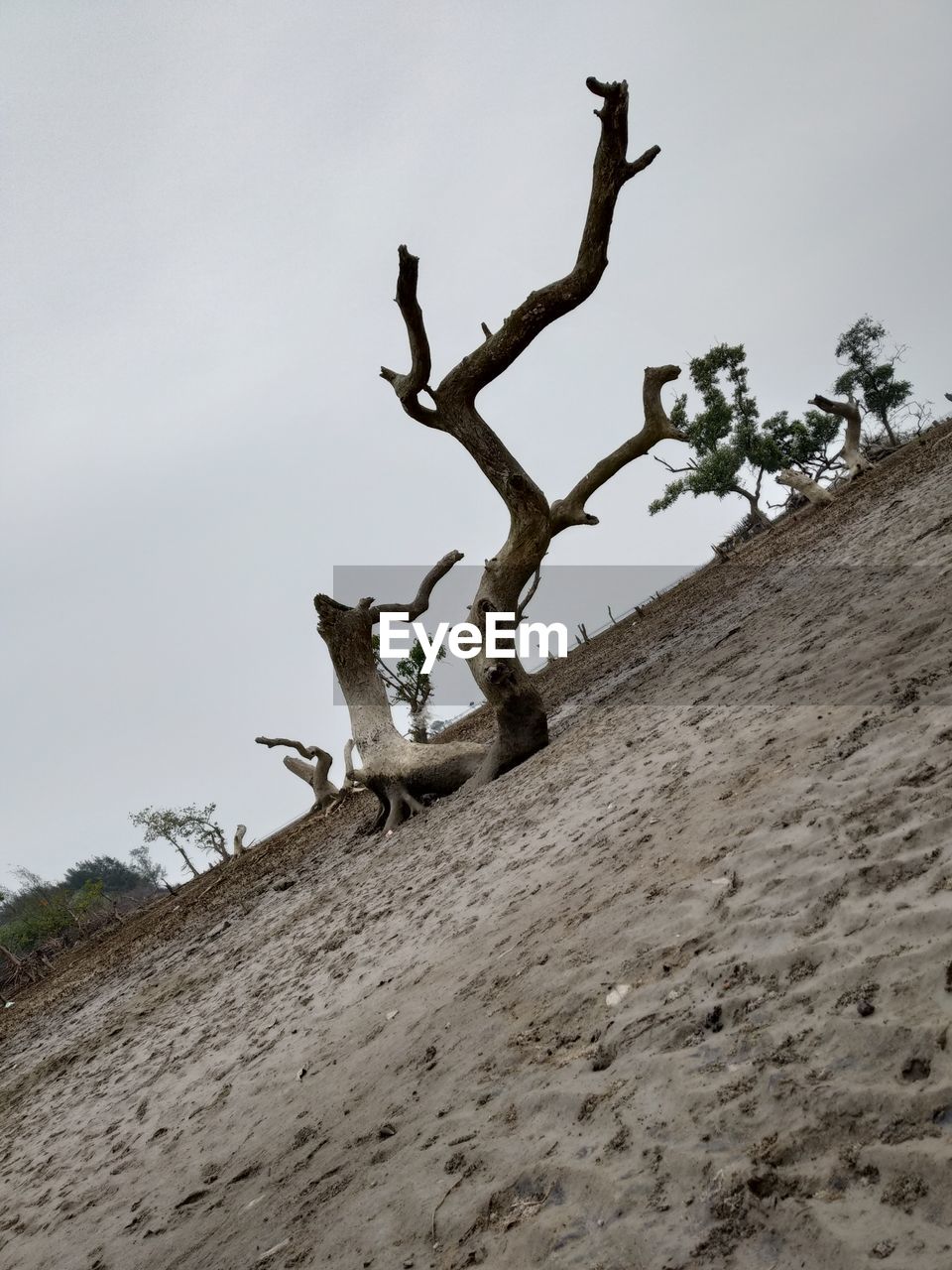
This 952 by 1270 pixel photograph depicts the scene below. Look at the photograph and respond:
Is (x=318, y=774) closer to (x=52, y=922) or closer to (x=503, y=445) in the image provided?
(x=503, y=445)

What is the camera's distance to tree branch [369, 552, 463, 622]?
1180cm

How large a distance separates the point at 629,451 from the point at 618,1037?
330 inches

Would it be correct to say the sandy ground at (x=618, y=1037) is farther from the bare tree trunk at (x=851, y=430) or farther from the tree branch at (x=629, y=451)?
the bare tree trunk at (x=851, y=430)

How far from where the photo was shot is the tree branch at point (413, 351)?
317 inches

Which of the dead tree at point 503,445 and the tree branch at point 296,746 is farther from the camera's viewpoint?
the tree branch at point 296,746

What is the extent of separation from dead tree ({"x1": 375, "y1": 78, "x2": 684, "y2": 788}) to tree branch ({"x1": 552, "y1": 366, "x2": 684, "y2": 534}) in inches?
0.5

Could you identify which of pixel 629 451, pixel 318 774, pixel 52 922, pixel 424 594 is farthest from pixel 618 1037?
pixel 52 922

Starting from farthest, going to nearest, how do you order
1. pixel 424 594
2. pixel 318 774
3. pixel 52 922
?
1. pixel 52 922
2. pixel 318 774
3. pixel 424 594

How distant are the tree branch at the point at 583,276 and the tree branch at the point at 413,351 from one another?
0.29 m

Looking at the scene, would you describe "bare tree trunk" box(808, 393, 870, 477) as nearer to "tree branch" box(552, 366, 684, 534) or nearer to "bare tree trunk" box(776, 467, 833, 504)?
"bare tree trunk" box(776, 467, 833, 504)

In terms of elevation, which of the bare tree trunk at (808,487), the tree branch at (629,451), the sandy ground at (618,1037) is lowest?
the sandy ground at (618,1037)

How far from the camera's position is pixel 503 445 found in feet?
30.2

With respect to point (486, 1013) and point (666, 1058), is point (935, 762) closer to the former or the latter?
point (666, 1058)

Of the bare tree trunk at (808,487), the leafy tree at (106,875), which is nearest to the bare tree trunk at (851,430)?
the bare tree trunk at (808,487)
